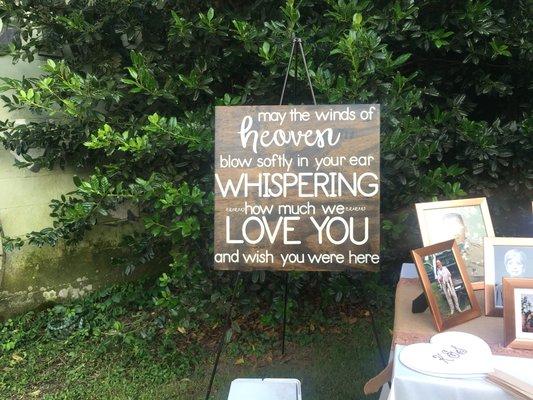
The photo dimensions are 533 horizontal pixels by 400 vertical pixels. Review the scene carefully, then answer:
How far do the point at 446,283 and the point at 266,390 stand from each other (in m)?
1.01

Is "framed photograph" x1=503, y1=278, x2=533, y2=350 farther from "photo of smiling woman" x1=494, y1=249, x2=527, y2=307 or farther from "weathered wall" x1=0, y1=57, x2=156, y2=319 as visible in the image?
"weathered wall" x1=0, y1=57, x2=156, y2=319

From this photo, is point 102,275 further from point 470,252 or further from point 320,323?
point 470,252

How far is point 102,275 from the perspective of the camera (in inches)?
161

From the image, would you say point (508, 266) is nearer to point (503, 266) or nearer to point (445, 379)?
point (503, 266)

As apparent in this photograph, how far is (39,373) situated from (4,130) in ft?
5.27

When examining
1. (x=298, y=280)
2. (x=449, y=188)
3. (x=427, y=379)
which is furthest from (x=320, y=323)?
(x=427, y=379)

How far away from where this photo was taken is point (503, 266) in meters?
1.87

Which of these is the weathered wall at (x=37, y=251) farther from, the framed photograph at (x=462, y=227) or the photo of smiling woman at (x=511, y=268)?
the photo of smiling woman at (x=511, y=268)

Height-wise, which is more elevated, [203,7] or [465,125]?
[203,7]

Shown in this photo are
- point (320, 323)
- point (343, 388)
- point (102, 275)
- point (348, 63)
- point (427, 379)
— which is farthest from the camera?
point (102, 275)

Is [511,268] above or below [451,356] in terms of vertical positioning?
above

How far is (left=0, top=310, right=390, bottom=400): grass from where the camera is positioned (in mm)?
3037

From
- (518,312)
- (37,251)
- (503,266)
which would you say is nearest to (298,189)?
(503,266)

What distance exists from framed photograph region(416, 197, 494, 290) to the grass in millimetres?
1277
